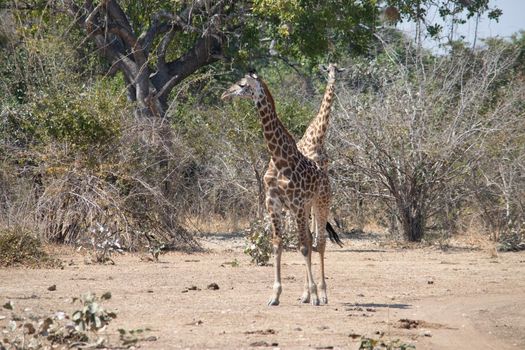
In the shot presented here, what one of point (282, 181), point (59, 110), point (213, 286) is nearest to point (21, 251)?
point (59, 110)

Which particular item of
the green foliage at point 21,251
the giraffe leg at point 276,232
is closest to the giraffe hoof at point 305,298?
the giraffe leg at point 276,232

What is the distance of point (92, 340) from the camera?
7.95m

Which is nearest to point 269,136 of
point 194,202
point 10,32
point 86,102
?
point 86,102

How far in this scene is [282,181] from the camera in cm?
1077

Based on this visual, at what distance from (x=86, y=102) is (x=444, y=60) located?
7264mm

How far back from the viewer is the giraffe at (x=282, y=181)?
10672 mm

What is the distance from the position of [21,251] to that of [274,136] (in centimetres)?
438

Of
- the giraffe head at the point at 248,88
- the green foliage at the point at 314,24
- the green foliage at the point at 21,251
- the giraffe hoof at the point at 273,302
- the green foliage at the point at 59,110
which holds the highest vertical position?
the green foliage at the point at 314,24

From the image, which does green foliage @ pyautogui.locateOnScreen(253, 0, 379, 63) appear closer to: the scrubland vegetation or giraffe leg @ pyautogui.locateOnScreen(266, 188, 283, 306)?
the scrubland vegetation

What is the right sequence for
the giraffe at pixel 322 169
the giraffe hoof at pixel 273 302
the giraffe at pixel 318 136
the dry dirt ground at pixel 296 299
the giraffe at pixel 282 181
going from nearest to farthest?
1. the dry dirt ground at pixel 296 299
2. the giraffe hoof at pixel 273 302
3. the giraffe at pixel 282 181
4. the giraffe at pixel 322 169
5. the giraffe at pixel 318 136

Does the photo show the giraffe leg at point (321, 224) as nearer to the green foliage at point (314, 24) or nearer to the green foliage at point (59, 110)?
the green foliage at point (59, 110)

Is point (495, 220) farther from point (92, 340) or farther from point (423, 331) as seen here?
point (92, 340)

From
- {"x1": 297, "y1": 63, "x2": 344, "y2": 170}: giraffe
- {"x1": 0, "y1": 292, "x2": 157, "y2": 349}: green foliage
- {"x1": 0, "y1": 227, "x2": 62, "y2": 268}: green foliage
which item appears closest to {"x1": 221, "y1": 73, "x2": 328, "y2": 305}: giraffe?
{"x1": 297, "y1": 63, "x2": 344, "y2": 170}: giraffe

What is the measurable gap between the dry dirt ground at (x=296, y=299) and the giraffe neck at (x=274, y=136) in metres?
1.55
